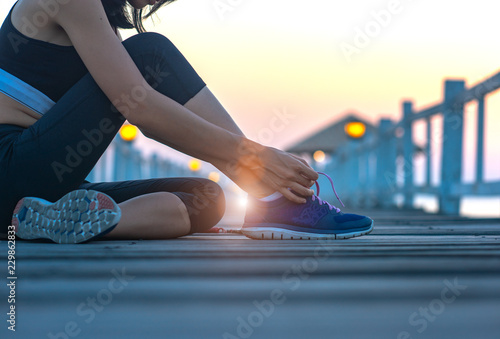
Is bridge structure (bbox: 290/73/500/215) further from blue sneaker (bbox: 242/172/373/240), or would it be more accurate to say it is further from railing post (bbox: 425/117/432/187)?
blue sneaker (bbox: 242/172/373/240)

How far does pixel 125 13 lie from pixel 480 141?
2.84 m

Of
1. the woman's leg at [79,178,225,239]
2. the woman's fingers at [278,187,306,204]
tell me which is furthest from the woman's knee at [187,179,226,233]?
the woman's fingers at [278,187,306,204]

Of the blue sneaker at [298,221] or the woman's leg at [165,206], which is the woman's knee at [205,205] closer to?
the woman's leg at [165,206]

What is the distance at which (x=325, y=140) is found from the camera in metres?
30.8

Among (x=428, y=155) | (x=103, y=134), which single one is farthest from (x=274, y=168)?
(x=428, y=155)

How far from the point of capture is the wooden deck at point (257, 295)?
3.22 feet

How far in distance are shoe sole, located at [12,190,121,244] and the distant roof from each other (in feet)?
93.5

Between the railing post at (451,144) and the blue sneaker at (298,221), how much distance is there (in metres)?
3.24

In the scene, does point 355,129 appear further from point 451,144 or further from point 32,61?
point 32,61

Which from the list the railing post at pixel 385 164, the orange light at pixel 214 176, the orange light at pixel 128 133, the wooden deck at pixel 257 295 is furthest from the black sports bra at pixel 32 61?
the orange light at pixel 214 176

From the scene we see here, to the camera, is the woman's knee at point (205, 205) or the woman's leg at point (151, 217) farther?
the woman's knee at point (205, 205)

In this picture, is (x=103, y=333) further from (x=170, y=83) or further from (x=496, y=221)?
(x=496, y=221)

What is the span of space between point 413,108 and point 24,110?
211 inches

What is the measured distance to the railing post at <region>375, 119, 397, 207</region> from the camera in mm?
7484
